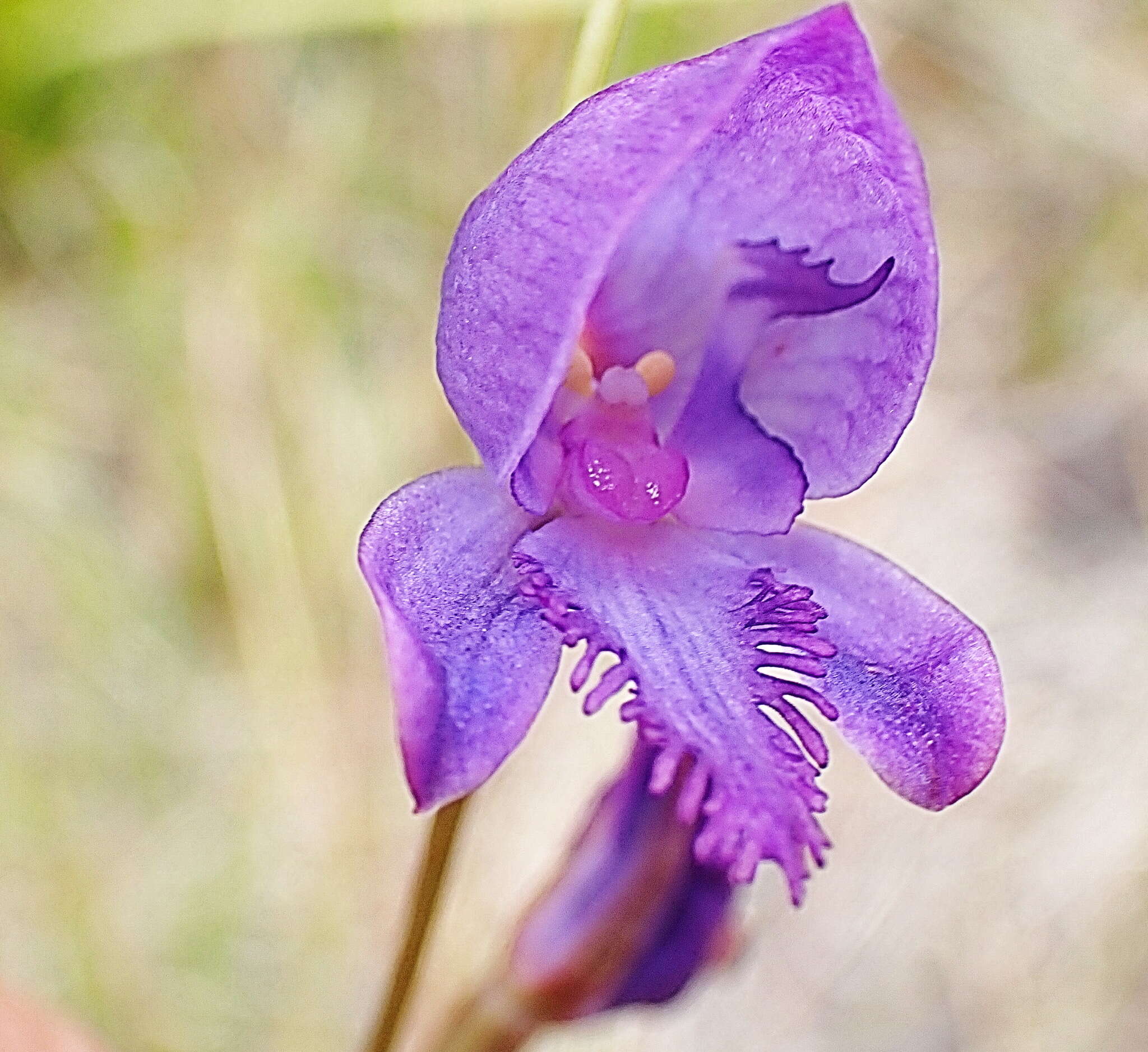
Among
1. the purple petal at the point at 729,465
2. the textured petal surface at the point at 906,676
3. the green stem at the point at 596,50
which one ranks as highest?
the green stem at the point at 596,50

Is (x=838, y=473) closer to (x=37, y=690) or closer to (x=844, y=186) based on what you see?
(x=844, y=186)

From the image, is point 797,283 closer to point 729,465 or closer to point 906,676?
point 729,465

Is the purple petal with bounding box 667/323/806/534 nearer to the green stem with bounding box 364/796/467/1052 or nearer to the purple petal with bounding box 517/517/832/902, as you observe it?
the purple petal with bounding box 517/517/832/902

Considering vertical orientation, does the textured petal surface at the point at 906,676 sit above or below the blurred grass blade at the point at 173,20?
below

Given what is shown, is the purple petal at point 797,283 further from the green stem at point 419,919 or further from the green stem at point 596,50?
the green stem at point 419,919

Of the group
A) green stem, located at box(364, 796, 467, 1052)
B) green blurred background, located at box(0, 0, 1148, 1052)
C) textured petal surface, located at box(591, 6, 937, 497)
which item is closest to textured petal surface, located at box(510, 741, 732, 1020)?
green stem, located at box(364, 796, 467, 1052)

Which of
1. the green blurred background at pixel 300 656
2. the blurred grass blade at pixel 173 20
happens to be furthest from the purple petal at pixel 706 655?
the green blurred background at pixel 300 656
